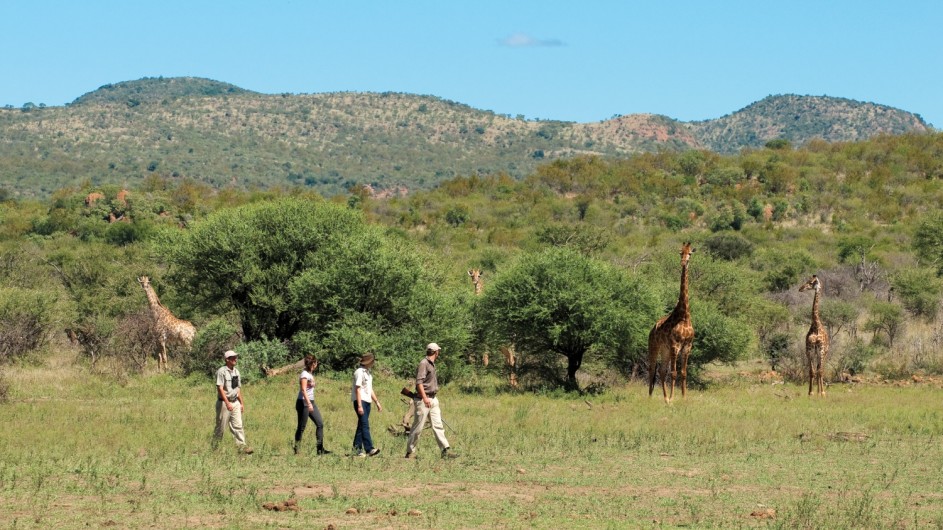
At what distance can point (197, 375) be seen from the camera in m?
26.8

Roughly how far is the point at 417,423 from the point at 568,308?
10869 millimetres

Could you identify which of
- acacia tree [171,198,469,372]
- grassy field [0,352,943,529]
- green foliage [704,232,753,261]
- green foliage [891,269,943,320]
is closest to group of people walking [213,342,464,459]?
grassy field [0,352,943,529]

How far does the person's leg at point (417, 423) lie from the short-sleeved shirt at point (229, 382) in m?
2.52

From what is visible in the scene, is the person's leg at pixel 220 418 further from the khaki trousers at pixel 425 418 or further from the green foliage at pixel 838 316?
the green foliage at pixel 838 316

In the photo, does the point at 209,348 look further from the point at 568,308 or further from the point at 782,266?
the point at 782,266

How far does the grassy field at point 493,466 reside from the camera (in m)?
11.7

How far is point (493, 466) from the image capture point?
14.9 meters

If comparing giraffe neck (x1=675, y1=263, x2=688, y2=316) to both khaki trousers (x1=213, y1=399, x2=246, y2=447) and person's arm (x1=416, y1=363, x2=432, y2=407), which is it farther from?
khaki trousers (x1=213, y1=399, x2=246, y2=447)

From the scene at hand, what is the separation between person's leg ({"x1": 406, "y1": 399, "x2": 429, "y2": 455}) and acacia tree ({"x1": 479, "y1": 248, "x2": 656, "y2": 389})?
10.4 meters

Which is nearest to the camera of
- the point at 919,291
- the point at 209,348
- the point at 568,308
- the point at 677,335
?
the point at 677,335

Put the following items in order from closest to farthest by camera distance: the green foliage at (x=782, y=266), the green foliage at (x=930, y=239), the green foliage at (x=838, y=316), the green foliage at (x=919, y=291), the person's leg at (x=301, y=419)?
the person's leg at (x=301, y=419) → the green foliage at (x=838, y=316) → the green foliage at (x=919, y=291) → the green foliage at (x=782, y=266) → the green foliage at (x=930, y=239)

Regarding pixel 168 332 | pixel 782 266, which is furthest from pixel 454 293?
pixel 782 266

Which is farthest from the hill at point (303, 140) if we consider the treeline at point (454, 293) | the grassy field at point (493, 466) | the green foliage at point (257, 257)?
the grassy field at point (493, 466)

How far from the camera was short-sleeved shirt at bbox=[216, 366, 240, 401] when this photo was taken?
1584 centimetres
